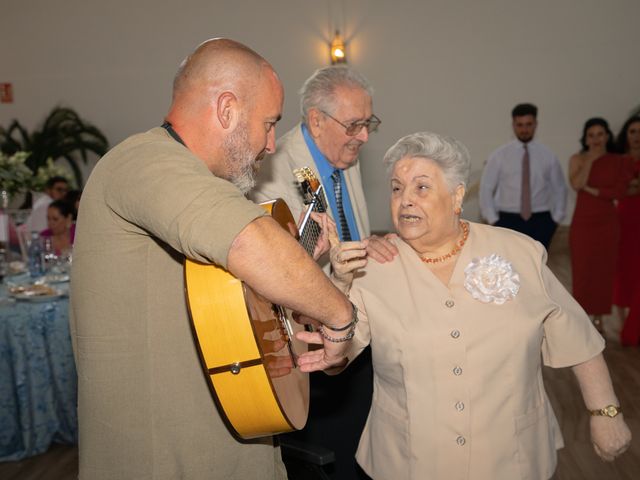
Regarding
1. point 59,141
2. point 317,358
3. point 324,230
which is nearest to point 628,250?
point 324,230

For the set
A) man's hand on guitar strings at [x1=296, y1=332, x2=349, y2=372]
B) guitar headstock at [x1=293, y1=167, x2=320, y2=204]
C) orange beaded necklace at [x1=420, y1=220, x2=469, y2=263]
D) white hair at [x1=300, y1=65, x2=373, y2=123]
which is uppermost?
white hair at [x1=300, y1=65, x2=373, y2=123]

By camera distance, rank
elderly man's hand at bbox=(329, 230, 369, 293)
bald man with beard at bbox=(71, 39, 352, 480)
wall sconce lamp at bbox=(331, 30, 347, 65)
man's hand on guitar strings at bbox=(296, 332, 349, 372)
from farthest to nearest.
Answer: wall sconce lamp at bbox=(331, 30, 347, 65)
elderly man's hand at bbox=(329, 230, 369, 293)
man's hand on guitar strings at bbox=(296, 332, 349, 372)
bald man with beard at bbox=(71, 39, 352, 480)

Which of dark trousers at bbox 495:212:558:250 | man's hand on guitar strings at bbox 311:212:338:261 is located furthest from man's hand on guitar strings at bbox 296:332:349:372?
dark trousers at bbox 495:212:558:250

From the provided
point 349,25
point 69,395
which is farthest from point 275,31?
point 69,395

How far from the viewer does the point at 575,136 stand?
30.4 ft

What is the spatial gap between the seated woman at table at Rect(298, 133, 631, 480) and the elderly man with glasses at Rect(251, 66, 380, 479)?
0.61 meters

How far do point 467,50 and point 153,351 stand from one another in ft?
28.7

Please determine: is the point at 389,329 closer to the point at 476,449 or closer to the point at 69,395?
the point at 476,449

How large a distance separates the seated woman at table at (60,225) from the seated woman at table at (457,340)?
146 inches

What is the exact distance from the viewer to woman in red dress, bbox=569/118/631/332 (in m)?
5.81

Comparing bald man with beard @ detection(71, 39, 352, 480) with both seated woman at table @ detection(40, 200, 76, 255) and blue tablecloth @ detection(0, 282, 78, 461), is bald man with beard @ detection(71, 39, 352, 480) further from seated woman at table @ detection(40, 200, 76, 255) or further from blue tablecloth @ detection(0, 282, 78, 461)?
seated woman at table @ detection(40, 200, 76, 255)

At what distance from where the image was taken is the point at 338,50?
927 cm

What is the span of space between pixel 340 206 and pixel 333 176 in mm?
132

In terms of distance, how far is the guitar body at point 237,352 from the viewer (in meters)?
1.29
